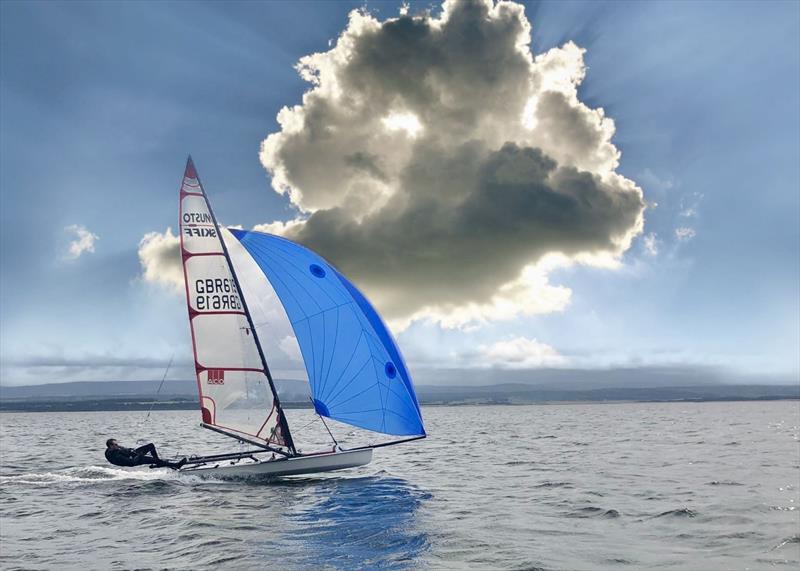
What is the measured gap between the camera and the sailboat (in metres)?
22.3

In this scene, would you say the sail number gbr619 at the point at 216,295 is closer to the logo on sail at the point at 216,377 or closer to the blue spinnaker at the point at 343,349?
the blue spinnaker at the point at 343,349

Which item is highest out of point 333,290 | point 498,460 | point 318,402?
point 333,290

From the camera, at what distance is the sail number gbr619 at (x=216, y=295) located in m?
22.8

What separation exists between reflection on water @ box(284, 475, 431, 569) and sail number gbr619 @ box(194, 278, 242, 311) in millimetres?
7577

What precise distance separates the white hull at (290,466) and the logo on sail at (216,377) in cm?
309

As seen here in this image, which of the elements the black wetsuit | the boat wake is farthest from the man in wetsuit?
the boat wake

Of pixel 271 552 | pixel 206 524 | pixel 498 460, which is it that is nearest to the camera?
pixel 271 552

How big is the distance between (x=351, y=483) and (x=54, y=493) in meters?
11.0

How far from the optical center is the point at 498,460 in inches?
1281

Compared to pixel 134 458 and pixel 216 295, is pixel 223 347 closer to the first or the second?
pixel 216 295

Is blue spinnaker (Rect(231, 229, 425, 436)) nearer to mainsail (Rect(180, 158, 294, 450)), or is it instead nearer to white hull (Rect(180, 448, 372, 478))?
white hull (Rect(180, 448, 372, 478))

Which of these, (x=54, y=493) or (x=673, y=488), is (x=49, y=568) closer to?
(x=54, y=493)

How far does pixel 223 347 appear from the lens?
75.2ft

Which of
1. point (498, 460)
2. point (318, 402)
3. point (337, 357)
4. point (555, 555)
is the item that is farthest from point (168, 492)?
point (498, 460)
